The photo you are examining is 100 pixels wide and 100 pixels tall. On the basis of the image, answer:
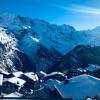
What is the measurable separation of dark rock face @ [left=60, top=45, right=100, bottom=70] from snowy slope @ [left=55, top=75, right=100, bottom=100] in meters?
98.5

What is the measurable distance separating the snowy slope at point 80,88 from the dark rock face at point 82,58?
323 feet

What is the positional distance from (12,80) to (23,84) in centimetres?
466

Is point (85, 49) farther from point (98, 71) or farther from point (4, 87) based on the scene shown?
point (4, 87)

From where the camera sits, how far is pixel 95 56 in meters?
177

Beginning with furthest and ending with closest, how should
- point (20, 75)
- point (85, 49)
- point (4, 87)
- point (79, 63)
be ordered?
point (85, 49) < point (79, 63) < point (20, 75) < point (4, 87)

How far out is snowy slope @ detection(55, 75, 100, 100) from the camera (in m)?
58.2

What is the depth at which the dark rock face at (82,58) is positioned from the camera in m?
171

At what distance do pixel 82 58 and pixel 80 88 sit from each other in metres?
120

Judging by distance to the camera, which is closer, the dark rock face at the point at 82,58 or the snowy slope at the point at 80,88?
the snowy slope at the point at 80,88

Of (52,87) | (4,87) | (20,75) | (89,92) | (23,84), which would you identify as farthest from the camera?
(20,75)

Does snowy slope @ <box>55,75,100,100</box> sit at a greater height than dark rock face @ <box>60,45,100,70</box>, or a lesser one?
lesser

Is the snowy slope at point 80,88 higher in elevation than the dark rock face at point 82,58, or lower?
lower

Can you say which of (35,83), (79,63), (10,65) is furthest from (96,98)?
(10,65)

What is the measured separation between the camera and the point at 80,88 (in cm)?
6059
